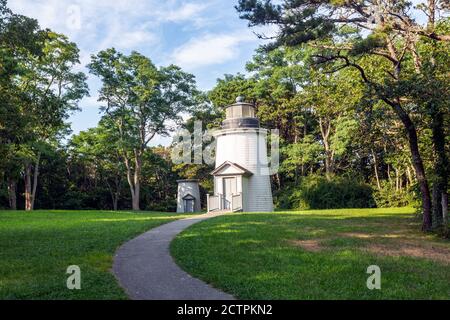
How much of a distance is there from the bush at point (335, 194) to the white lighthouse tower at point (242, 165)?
178 inches

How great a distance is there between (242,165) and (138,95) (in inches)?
488

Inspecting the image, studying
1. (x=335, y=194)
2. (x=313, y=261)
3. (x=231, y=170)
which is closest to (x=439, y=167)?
(x=313, y=261)

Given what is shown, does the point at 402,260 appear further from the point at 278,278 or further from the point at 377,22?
the point at 377,22

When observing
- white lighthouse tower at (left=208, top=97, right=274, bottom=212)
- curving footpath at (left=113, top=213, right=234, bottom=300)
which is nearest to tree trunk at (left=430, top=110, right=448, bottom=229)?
curving footpath at (left=113, top=213, right=234, bottom=300)

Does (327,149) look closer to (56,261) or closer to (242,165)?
(242,165)

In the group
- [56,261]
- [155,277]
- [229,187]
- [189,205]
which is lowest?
[155,277]

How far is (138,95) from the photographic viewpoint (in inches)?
1300

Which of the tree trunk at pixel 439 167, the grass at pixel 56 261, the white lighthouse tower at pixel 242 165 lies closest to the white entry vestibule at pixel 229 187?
the white lighthouse tower at pixel 242 165

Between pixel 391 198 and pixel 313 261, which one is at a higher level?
pixel 391 198

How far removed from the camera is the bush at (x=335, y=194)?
96.0ft

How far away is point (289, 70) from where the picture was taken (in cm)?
3353

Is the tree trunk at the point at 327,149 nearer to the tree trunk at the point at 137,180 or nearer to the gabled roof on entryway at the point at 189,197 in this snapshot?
the gabled roof on entryway at the point at 189,197
